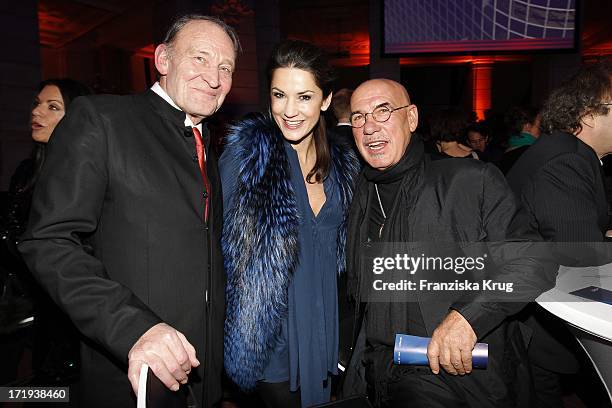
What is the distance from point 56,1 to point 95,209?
11279 mm

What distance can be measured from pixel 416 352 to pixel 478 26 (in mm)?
9937

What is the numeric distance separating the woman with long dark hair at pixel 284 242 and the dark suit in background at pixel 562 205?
2.70 feet

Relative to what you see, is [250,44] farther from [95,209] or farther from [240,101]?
[95,209]

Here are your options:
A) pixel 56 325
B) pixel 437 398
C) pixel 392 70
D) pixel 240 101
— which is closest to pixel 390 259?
pixel 437 398

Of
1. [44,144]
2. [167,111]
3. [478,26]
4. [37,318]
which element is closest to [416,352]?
[167,111]

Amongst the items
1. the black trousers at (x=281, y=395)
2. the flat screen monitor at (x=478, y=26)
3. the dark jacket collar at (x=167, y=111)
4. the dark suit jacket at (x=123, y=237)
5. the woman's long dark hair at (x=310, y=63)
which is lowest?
the black trousers at (x=281, y=395)

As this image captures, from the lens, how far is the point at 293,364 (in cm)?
190

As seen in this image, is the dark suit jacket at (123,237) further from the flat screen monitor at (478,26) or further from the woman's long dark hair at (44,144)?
the flat screen monitor at (478,26)

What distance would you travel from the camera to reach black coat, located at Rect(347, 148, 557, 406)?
1589mm

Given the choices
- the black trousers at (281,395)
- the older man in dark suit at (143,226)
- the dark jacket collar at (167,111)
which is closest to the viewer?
the older man in dark suit at (143,226)

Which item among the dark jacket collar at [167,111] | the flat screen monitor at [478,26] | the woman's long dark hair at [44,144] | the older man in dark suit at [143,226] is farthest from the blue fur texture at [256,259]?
the flat screen monitor at [478,26]

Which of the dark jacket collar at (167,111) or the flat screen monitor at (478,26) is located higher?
the flat screen monitor at (478,26)

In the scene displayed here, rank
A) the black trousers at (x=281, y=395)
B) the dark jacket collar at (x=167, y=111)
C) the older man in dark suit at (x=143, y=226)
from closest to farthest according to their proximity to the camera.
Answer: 1. the older man in dark suit at (x=143, y=226)
2. the dark jacket collar at (x=167, y=111)
3. the black trousers at (x=281, y=395)

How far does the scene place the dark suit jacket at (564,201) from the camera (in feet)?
5.81
